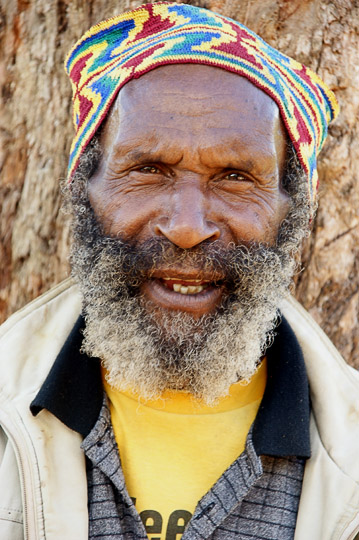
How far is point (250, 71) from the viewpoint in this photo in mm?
2301

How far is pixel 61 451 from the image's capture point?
A: 218cm

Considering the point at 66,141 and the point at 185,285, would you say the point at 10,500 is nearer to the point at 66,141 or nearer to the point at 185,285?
the point at 185,285

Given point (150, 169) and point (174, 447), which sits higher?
point (150, 169)

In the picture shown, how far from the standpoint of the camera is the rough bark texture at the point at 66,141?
289 centimetres

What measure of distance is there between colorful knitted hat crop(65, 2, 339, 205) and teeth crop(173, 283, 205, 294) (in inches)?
25.8

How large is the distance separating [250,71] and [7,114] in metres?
1.31

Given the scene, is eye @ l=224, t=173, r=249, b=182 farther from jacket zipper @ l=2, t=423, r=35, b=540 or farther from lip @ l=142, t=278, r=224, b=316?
jacket zipper @ l=2, t=423, r=35, b=540

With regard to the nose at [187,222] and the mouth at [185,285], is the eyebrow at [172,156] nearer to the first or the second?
the nose at [187,222]

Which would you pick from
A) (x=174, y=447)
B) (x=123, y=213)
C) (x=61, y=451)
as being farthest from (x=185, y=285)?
(x=61, y=451)

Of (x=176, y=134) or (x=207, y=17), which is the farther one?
(x=207, y=17)

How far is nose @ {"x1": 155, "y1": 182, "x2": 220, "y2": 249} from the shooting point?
2158 mm

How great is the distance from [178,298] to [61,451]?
0.70 meters

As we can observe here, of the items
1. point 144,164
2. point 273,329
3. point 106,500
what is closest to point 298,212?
point 273,329

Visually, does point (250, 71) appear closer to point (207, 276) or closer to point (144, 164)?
point (144, 164)
